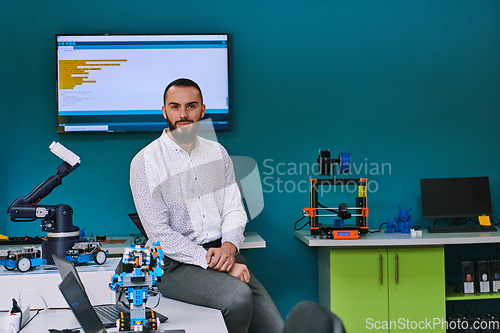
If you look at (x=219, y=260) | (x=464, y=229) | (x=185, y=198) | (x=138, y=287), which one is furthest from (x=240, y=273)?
(x=464, y=229)

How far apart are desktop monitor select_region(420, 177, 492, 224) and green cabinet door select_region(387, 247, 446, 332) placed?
0.54 metres

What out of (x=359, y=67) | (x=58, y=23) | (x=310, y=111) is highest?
(x=58, y=23)

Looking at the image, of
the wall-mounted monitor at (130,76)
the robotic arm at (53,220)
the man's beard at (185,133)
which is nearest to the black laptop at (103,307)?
the robotic arm at (53,220)

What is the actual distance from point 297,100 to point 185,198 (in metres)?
1.49

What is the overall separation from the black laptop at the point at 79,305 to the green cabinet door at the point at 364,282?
1.91 m

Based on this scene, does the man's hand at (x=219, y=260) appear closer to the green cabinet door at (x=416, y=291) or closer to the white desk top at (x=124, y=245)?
the white desk top at (x=124, y=245)

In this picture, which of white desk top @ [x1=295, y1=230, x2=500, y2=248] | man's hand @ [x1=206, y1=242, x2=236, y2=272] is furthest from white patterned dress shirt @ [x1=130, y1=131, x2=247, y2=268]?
white desk top @ [x1=295, y1=230, x2=500, y2=248]

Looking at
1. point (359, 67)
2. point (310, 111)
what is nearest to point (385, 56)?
point (359, 67)

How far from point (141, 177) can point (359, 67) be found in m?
2.06

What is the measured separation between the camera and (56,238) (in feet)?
6.11

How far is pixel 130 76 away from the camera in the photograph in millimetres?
3223

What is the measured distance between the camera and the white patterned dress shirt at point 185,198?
2111 mm

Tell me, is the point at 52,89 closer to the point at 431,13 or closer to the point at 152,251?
the point at 152,251

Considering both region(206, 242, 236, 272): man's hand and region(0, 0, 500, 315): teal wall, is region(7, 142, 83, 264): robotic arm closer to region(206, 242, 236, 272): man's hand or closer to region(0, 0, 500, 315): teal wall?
region(206, 242, 236, 272): man's hand
